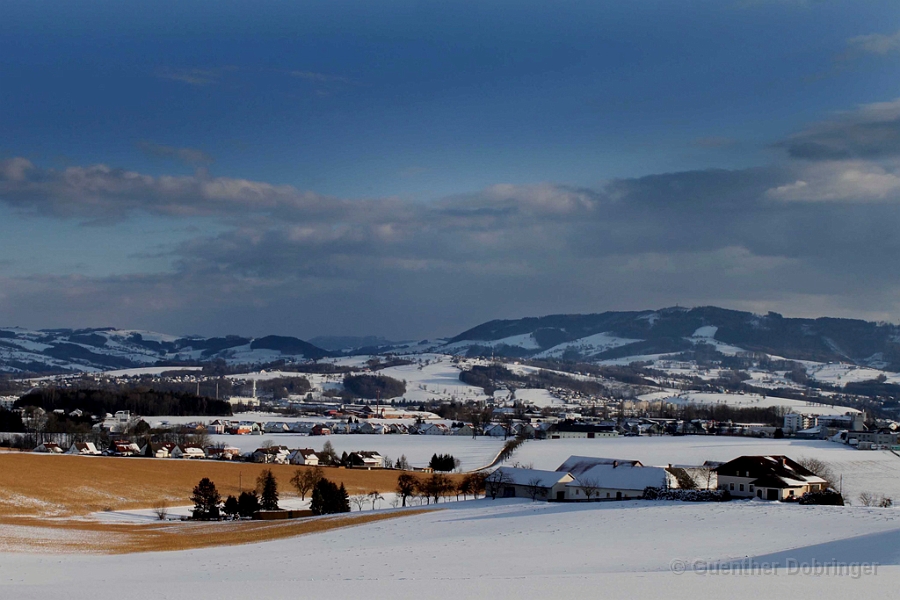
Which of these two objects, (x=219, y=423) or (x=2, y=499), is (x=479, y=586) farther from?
(x=219, y=423)

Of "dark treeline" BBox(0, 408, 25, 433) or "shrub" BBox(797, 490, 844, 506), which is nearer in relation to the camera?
"shrub" BBox(797, 490, 844, 506)

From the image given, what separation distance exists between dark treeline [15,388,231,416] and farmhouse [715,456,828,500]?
115 metres

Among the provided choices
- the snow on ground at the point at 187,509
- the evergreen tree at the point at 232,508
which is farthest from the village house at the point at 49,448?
the evergreen tree at the point at 232,508

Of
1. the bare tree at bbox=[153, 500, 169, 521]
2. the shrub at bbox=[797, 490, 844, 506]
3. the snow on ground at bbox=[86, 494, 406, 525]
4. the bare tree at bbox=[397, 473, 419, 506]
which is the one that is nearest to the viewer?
the shrub at bbox=[797, 490, 844, 506]

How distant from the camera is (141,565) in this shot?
25.6 meters

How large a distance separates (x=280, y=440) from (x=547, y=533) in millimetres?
76925

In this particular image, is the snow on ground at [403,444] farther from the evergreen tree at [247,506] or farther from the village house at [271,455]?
the evergreen tree at [247,506]

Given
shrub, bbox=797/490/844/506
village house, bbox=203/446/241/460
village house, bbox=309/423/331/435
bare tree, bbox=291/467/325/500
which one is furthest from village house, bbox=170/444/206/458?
shrub, bbox=797/490/844/506

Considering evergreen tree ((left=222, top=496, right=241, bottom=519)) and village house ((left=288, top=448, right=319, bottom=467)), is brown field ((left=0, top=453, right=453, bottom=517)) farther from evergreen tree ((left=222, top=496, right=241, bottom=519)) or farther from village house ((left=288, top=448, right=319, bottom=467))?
village house ((left=288, top=448, right=319, bottom=467))

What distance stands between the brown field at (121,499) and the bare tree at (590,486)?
1321cm

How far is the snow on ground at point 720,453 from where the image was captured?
68375 mm

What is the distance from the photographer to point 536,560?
78.5ft

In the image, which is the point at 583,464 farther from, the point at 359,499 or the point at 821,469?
the point at 821,469

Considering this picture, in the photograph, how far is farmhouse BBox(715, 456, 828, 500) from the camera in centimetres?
4509
